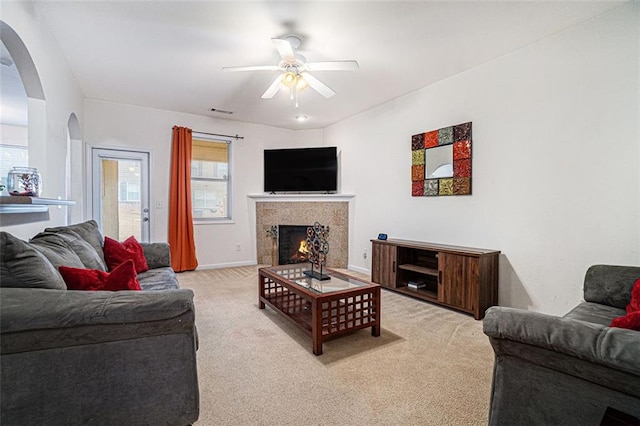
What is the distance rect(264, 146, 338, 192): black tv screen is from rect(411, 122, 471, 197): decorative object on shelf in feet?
5.69

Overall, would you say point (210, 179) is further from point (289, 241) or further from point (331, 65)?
point (331, 65)

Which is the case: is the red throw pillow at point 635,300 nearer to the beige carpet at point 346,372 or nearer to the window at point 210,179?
the beige carpet at point 346,372

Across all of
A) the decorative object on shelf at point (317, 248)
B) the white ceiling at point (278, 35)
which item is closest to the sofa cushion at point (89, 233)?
the white ceiling at point (278, 35)

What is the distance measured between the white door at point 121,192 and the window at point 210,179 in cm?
74

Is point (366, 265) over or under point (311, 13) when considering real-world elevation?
under

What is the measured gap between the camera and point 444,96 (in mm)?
3549

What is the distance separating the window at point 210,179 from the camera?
5141 millimetres

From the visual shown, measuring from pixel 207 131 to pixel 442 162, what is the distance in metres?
3.75

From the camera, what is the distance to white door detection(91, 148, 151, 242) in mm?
4375

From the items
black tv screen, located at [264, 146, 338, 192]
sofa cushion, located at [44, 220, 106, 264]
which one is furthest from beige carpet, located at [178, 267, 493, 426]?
black tv screen, located at [264, 146, 338, 192]

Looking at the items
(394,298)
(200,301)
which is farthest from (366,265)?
(200,301)

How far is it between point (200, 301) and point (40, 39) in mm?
2685

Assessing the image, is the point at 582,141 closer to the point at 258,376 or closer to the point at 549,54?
the point at 549,54

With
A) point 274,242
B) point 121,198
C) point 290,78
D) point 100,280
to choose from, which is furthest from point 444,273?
point 121,198
